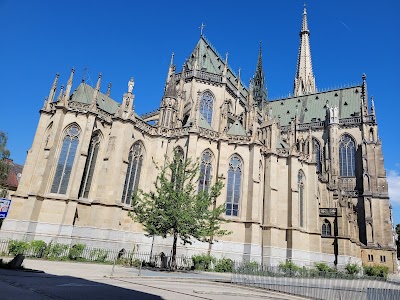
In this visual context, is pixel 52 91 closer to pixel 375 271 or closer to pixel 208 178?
pixel 208 178

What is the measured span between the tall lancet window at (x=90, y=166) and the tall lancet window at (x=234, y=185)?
12359 mm

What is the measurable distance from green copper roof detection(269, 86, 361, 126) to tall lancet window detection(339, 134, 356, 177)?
504 centimetres

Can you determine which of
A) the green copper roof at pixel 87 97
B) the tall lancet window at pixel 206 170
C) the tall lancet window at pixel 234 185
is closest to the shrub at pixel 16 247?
the green copper roof at pixel 87 97

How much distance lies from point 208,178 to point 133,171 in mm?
7060

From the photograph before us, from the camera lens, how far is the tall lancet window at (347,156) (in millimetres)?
45594

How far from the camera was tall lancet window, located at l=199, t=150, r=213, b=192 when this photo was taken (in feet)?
91.9

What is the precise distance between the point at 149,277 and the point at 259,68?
48.4 m

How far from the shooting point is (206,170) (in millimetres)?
28422

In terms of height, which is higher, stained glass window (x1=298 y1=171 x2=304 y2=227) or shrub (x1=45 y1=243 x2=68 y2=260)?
stained glass window (x1=298 y1=171 x2=304 y2=227)

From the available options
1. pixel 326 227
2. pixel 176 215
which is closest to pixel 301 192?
pixel 326 227

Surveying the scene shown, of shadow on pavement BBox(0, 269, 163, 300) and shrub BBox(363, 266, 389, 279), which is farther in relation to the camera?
shrub BBox(363, 266, 389, 279)

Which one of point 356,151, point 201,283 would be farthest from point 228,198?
point 356,151

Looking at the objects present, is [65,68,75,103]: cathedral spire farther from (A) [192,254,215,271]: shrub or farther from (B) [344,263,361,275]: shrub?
(B) [344,263,361,275]: shrub

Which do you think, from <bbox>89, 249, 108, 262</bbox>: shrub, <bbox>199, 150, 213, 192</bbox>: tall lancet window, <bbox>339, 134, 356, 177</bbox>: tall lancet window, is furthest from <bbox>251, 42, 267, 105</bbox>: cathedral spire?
<bbox>89, 249, 108, 262</bbox>: shrub
